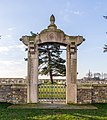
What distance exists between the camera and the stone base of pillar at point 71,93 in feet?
43.6

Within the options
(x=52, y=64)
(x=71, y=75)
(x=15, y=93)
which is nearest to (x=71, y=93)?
(x=71, y=75)

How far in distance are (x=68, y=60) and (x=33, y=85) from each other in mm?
2141

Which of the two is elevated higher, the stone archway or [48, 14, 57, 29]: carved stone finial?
[48, 14, 57, 29]: carved stone finial

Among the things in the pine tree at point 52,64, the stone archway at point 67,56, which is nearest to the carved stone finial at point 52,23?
the stone archway at point 67,56

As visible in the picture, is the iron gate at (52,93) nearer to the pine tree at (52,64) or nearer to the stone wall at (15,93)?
the stone wall at (15,93)

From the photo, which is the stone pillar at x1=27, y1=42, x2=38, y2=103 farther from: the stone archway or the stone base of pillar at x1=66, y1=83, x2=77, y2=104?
the stone base of pillar at x1=66, y1=83, x2=77, y2=104

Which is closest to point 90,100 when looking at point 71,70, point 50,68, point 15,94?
point 71,70

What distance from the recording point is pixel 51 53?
86.0 ft

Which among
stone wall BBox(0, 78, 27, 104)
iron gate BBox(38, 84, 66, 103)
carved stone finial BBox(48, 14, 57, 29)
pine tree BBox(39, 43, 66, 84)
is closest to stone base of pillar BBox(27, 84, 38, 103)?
stone wall BBox(0, 78, 27, 104)

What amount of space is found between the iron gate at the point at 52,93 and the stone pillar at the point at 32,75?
1.94 feet

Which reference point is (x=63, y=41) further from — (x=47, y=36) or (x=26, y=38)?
(x=26, y=38)

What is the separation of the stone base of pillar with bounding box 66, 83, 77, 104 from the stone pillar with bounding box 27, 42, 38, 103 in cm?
157

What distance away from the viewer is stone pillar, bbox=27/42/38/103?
1333cm

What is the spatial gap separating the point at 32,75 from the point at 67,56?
200 centimetres
